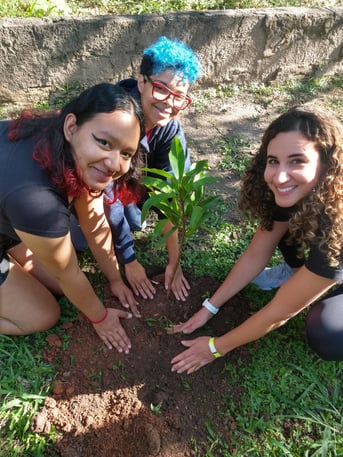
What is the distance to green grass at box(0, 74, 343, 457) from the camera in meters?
1.80

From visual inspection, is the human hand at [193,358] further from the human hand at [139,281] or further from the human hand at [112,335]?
the human hand at [139,281]

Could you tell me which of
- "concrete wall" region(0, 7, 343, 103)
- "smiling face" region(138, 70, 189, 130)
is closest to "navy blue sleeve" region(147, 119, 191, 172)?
"smiling face" region(138, 70, 189, 130)

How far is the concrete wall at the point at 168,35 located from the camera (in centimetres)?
305

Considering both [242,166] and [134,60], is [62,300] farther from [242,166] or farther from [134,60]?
[134,60]

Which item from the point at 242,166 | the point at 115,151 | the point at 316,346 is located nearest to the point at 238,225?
the point at 242,166

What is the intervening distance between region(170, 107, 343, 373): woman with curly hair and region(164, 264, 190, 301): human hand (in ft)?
0.53

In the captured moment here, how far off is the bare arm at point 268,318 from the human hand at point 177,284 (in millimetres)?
299

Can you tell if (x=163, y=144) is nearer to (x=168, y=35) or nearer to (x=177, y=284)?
(x=177, y=284)

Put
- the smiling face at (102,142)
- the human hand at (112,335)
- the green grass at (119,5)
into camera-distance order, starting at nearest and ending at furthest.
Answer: the smiling face at (102,142), the human hand at (112,335), the green grass at (119,5)

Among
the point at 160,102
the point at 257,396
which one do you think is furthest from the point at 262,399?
the point at 160,102

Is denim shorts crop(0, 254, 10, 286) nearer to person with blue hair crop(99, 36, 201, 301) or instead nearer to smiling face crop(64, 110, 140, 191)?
person with blue hair crop(99, 36, 201, 301)

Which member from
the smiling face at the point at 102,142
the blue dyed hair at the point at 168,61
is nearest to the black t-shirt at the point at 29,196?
the smiling face at the point at 102,142

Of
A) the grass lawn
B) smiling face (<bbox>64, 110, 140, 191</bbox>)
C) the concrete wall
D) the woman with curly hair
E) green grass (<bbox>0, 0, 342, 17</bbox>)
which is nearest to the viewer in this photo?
smiling face (<bbox>64, 110, 140, 191</bbox>)

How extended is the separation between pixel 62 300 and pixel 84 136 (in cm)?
114
